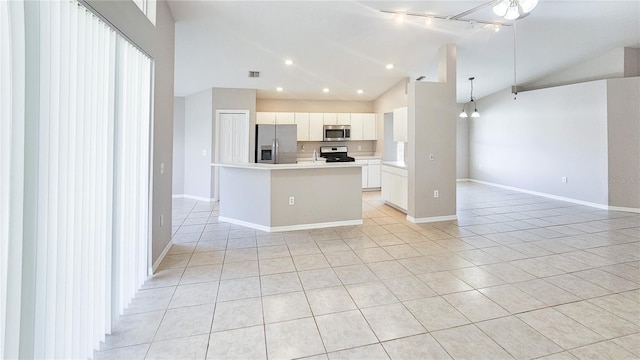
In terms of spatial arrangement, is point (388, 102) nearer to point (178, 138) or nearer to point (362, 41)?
point (362, 41)

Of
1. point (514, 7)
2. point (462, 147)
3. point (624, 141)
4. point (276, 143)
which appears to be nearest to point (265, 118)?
point (276, 143)

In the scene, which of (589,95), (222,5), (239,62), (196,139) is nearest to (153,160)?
(222,5)

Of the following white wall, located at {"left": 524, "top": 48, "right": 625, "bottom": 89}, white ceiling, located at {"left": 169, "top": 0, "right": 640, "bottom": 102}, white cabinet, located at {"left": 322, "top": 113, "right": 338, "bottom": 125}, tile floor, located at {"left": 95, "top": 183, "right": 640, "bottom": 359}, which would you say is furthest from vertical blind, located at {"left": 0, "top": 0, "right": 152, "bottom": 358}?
white wall, located at {"left": 524, "top": 48, "right": 625, "bottom": 89}

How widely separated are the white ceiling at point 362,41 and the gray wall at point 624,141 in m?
0.87

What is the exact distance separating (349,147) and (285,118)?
2022 mm

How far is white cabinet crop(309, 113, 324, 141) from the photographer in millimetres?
7812

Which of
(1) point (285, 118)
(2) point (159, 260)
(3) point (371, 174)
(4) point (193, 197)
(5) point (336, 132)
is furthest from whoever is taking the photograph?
(3) point (371, 174)

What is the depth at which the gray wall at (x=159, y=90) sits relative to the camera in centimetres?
249

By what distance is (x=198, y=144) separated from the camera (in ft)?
22.4

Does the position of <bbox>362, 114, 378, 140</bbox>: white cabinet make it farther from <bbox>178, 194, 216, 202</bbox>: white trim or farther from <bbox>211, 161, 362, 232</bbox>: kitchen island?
<bbox>178, 194, 216, 202</bbox>: white trim

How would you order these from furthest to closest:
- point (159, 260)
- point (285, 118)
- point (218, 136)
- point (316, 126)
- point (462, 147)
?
1. point (462, 147)
2. point (316, 126)
3. point (285, 118)
4. point (218, 136)
5. point (159, 260)

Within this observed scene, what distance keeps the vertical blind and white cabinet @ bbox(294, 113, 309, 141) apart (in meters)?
5.30

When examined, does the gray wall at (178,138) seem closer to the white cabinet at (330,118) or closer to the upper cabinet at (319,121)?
the upper cabinet at (319,121)

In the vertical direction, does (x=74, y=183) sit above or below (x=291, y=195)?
above
